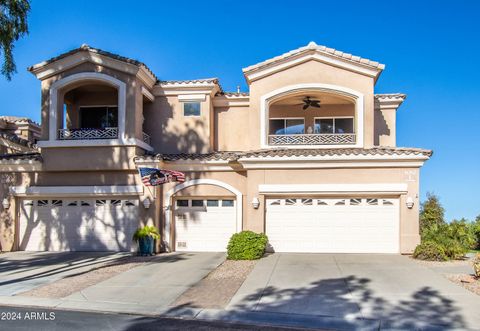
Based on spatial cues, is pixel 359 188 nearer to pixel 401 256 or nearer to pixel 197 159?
pixel 401 256

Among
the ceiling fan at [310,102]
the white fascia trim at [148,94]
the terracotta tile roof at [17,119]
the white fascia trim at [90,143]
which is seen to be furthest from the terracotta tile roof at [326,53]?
the terracotta tile roof at [17,119]

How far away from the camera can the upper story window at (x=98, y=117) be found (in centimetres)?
1947

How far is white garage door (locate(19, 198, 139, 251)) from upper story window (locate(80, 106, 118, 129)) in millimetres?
3898

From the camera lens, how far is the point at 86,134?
1750cm

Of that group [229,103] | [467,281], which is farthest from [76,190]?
[467,281]

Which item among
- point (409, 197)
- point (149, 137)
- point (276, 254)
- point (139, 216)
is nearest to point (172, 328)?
→ point (276, 254)

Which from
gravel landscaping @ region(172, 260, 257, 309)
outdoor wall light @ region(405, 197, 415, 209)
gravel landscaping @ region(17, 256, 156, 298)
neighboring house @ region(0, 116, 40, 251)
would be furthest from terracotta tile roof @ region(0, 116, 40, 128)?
outdoor wall light @ region(405, 197, 415, 209)

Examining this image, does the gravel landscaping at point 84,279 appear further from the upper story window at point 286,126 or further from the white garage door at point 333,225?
the upper story window at point 286,126

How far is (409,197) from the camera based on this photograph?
50.8 ft

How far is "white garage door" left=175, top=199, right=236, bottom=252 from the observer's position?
16.9m

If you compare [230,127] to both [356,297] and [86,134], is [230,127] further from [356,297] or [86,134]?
[356,297]

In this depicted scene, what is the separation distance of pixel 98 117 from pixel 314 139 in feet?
31.8

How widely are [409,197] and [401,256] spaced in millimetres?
2116

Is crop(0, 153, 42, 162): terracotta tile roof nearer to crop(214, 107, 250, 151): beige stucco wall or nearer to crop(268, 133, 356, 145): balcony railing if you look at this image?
crop(214, 107, 250, 151): beige stucco wall
